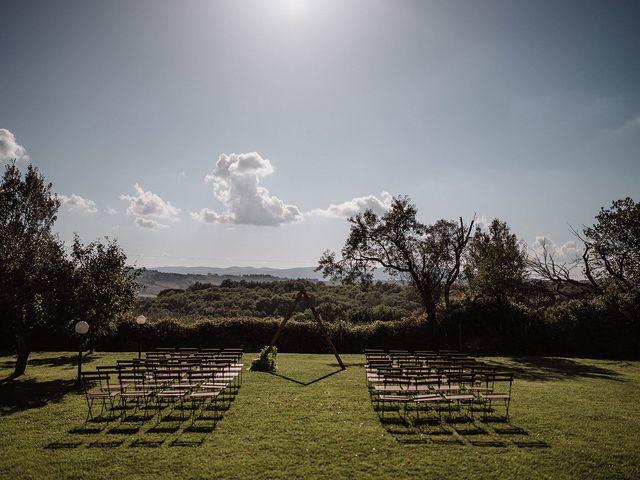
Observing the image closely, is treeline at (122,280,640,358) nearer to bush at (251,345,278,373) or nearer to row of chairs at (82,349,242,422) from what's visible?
bush at (251,345,278,373)

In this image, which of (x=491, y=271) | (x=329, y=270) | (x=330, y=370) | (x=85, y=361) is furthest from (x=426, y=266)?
(x=85, y=361)

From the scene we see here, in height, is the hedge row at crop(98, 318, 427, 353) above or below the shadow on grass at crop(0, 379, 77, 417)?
above

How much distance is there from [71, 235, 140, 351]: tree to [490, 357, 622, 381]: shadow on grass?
19.4 m

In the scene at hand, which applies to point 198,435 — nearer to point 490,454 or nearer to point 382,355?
point 490,454

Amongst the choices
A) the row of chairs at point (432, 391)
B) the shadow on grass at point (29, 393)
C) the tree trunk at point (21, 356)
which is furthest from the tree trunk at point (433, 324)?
the tree trunk at point (21, 356)

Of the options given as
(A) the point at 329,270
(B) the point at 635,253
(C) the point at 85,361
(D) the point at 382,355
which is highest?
(B) the point at 635,253

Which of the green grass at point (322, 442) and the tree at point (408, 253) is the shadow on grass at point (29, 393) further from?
the tree at point (408, 253)

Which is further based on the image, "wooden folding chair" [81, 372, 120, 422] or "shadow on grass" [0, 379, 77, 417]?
"shadow on grass" [0, 379, 77, 417]

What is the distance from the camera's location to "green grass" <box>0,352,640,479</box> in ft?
25.9

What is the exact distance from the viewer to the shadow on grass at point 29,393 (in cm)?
1259

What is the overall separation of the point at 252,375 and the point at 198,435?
7.98 m

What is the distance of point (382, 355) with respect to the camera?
17469 millimetres

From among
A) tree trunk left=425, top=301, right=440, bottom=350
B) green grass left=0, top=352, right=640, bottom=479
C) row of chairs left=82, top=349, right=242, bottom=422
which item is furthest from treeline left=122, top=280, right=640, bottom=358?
green grass left=0, top=352, right=640, bottom=479

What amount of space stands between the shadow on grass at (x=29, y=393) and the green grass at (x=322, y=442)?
0.07 metres
